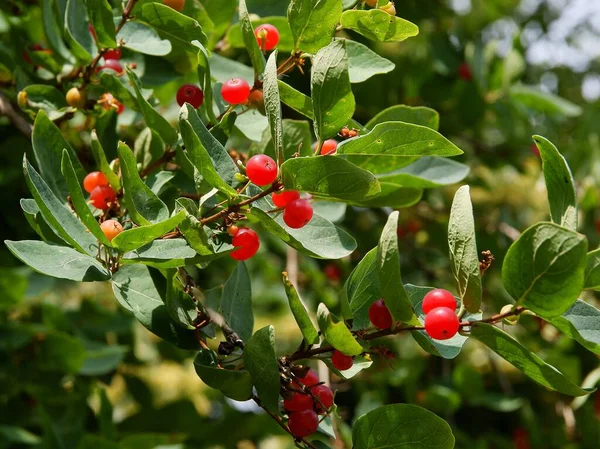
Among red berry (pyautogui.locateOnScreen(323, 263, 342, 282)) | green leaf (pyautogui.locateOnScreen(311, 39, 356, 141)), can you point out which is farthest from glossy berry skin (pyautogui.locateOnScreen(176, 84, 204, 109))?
red berry (pyautogui.locateOnScreen(323, 263, 342, 282))

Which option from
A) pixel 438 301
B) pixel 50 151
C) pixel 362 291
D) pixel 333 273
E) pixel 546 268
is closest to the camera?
pixel 546 268

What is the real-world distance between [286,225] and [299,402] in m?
0.29

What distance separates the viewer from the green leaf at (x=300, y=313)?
108 cm

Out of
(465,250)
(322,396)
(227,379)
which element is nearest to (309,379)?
(322,396)

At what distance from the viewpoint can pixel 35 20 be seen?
2.24 meters

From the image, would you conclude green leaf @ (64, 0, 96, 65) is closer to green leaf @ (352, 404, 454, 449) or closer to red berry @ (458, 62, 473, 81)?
green leaf @ (352, 404, 454, 449)

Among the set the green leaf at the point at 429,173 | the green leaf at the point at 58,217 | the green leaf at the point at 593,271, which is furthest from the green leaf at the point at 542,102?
the green leaf at the point at 58,217

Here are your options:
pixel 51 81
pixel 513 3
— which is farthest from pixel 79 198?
pixel 513 3

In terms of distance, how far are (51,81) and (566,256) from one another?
1380mm

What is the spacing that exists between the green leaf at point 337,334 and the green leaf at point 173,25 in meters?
0.58

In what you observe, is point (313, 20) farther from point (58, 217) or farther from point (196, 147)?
point (58, 217)

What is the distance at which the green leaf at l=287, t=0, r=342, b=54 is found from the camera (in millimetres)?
1188

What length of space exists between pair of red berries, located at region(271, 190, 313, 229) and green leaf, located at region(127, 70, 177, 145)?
0.32 metres

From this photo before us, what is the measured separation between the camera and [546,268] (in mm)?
979
